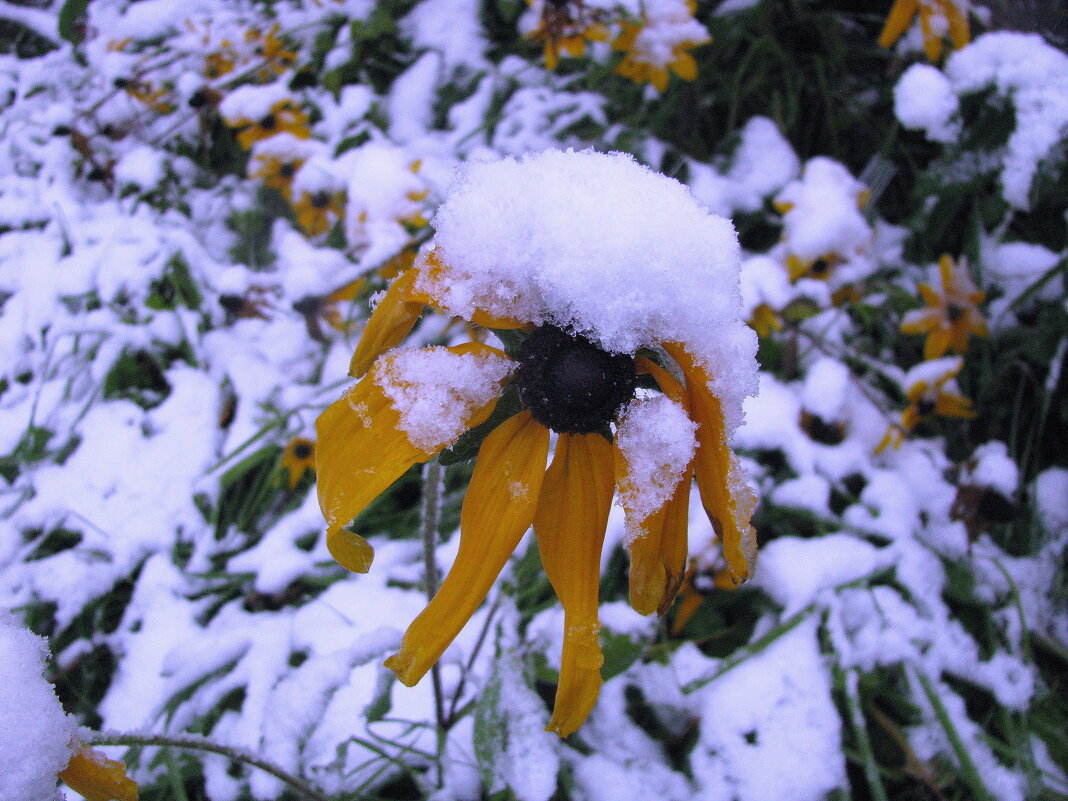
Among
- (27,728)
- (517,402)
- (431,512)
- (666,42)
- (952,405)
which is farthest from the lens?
(666,42)

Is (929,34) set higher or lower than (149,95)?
higher

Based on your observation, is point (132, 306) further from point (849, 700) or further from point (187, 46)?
point (849, 700)

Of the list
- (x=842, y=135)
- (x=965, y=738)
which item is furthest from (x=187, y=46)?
(x=965, y=738)

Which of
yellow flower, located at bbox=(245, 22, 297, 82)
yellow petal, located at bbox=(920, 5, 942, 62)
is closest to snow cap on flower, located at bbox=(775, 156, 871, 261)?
yellow petal, located at bbox=(920, 5, 942, 62)

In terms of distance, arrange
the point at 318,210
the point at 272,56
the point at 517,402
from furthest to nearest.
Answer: the point at 272,56
the point at 318,210
the point at 517,402

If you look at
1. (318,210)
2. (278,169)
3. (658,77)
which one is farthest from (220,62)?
(658,77)

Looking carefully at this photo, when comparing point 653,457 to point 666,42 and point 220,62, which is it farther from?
point 220,62

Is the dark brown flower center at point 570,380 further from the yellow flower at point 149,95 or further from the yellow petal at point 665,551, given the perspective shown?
the yellow flower at point 149,95

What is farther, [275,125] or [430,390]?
[275,125]
